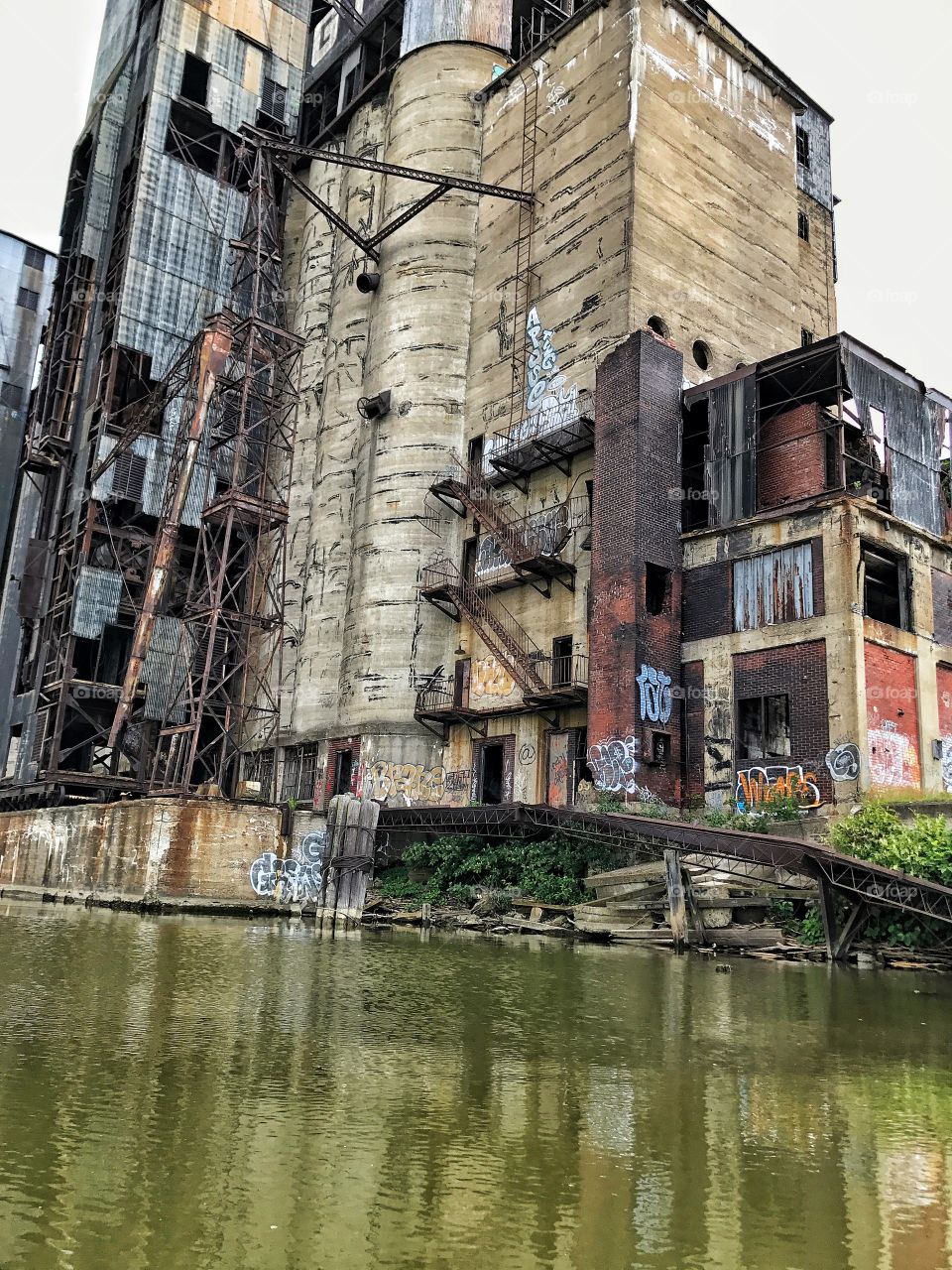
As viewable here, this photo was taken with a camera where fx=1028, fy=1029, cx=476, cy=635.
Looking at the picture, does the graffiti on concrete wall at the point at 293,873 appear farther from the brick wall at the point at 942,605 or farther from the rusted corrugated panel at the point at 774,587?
the brick wall at the point at 942,605

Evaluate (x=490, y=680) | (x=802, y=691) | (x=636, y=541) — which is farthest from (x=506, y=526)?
(x=802, y=691)

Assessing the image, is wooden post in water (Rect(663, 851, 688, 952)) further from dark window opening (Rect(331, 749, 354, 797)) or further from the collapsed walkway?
dark window opening (Rect(331, 749, 354, 797))

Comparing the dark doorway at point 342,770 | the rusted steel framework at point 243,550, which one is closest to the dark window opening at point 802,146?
the rusted steel framework at point 243,550

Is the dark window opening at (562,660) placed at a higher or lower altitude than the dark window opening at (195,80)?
lower

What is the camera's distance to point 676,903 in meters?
18.3

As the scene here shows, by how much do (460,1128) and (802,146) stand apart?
4467 centimetres

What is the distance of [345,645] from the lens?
38.0 metres

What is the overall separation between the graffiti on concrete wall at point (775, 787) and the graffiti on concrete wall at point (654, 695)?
2.51 metres

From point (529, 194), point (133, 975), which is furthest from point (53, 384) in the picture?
point (133, 975)

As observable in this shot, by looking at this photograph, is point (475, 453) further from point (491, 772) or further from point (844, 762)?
point (844, 762)

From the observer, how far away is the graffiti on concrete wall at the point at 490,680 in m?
32.9

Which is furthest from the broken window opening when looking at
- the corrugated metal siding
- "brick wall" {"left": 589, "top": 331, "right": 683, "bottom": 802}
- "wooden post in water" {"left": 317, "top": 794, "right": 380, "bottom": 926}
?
the corrugated metal siding

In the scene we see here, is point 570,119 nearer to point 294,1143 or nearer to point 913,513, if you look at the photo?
point 913,513

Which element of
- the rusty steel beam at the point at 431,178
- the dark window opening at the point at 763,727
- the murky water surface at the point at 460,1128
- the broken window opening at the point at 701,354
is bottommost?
the murky water surface at the point at 460,1128
